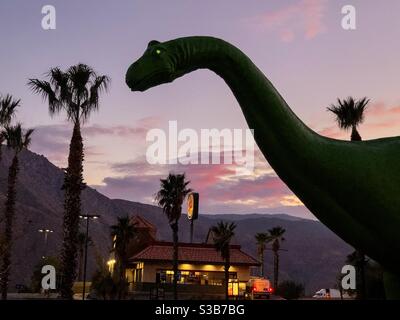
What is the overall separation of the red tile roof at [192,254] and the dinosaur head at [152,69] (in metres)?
47.2

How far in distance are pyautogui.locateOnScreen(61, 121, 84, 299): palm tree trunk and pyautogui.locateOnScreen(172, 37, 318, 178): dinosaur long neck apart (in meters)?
16.5

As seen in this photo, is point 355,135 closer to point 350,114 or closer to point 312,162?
point 350,114

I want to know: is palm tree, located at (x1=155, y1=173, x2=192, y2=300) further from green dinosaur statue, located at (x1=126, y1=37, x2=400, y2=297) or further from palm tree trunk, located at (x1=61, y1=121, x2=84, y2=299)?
green dinosaur statue, located at (x1=126, y1=37, x2=400, y2=297)

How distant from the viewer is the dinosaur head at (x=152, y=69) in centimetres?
628

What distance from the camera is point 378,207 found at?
671cm

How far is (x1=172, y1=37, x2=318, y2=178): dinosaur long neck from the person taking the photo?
661cm

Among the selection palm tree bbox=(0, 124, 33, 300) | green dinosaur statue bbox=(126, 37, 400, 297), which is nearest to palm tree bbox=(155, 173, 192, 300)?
palm tree bbox=(0, 124, 33, 300)

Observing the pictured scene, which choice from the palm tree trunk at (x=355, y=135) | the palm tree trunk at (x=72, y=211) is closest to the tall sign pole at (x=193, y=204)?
the palm tree trunk at (x=355, y=135)

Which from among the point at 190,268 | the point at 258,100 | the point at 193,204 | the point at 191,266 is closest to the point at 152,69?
the point at 258,100

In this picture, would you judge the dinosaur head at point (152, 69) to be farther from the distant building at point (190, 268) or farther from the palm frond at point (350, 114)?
the distant building at point (190, 268)

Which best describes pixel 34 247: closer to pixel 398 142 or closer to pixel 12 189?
pixel 12 189

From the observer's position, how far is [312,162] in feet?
22.4
